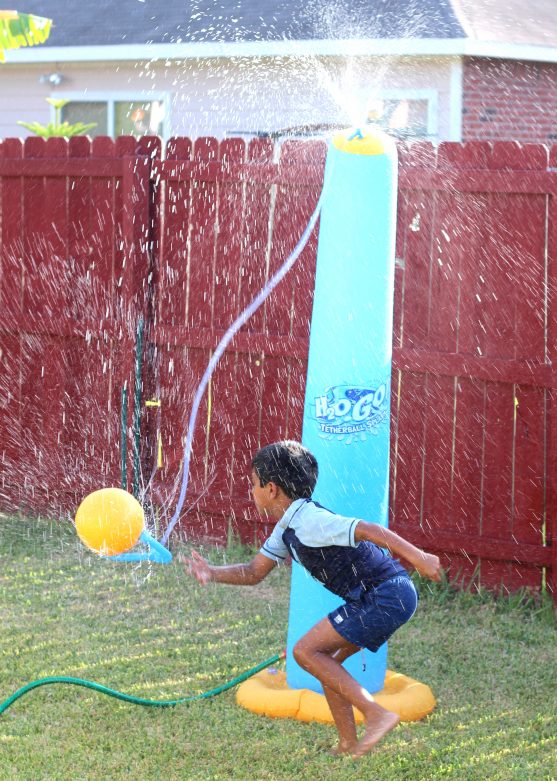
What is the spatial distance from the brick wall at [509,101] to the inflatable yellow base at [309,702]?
7.81 meters

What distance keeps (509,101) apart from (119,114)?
4.33 m

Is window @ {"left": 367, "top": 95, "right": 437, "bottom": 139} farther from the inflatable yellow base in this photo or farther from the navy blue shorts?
the navy blue shorts

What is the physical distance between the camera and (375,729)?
368cm

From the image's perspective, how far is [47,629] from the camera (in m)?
5.00

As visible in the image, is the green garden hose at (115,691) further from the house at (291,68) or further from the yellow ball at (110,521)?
the house at (291,68)

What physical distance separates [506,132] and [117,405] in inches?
246

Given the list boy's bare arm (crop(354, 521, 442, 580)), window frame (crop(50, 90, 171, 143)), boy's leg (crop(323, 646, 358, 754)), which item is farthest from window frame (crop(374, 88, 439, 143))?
boy's leg (crop(323, 646, 358, 754))

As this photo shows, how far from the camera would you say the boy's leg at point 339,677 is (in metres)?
3.70

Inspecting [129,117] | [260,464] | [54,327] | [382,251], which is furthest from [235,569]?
[129,117]

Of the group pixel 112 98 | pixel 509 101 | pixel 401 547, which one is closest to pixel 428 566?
pixel 401 547

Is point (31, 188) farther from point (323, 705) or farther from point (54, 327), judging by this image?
point (323, 705)

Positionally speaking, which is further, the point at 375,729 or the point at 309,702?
the point at 309,702

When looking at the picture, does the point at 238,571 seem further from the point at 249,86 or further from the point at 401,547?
the point at 249,86

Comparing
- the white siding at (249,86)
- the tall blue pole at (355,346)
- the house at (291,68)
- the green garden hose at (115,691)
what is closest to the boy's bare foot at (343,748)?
the tall blue pole at (355,346)
